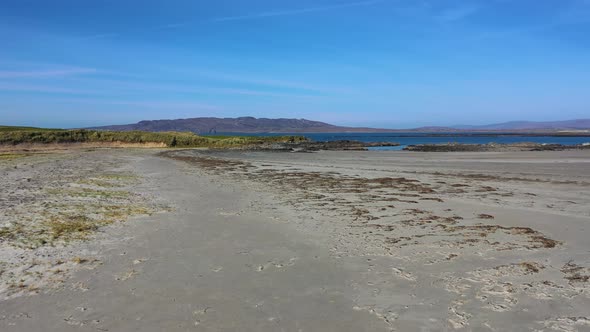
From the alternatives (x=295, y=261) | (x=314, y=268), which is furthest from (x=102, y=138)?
(x=314, y=268)

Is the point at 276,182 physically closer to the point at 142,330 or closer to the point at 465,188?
the point at 465,188

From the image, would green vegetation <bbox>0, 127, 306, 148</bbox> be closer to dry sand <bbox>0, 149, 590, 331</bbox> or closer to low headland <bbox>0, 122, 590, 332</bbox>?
low headland <bbox>0, 122, 590, 332</bbox>

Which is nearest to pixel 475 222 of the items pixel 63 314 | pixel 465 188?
pixel 465 188

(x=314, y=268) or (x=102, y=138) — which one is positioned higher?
(x=102, y=138)

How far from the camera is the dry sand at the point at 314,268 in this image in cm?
455

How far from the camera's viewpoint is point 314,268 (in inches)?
249

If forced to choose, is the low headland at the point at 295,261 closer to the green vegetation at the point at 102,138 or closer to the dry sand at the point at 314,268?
the dry sand at the point at 314,268

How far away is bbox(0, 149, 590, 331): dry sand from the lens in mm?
4555

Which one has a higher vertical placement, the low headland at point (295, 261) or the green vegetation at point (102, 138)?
the green vegetation at point (102, 138)

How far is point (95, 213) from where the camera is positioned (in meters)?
10.5

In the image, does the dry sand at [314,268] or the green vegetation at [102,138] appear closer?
the dry sand at [314,268]

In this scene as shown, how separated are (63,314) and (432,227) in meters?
7.16

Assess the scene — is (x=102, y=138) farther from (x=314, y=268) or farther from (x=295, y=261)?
(x=314, y=268)

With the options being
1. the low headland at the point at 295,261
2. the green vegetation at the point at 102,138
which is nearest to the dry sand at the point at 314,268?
the low headland at the point at 295,261
